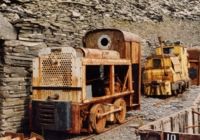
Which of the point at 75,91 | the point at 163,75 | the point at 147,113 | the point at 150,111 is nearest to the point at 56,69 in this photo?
the point at 75,91

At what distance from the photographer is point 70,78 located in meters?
8.24

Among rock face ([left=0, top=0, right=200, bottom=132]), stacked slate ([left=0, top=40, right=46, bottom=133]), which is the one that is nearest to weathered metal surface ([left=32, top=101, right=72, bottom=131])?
stacked slate ([left=0, top=40, right=46, bottom=133])

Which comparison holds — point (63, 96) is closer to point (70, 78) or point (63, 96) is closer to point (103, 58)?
point (70, 78)

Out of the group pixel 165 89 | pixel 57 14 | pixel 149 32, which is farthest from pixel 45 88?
pixel 149 32

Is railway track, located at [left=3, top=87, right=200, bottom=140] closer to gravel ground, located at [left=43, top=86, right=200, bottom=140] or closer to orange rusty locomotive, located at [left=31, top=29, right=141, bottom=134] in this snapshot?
gravel ground, located at [left=43, top=86, right=200, bottom=140]

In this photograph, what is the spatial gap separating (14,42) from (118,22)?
312 inches

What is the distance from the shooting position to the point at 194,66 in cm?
1803

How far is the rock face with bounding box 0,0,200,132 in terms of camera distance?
873 centimetres

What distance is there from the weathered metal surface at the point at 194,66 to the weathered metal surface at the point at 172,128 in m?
8.15

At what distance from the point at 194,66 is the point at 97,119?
10457 millimetres

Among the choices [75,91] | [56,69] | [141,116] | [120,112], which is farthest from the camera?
[141,116]

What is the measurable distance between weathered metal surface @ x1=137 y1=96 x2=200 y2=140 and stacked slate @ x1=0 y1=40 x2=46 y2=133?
12.0ft

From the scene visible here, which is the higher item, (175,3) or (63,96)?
(175,3)

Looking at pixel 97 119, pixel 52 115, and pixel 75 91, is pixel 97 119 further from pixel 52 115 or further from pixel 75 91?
pixel 52 115
